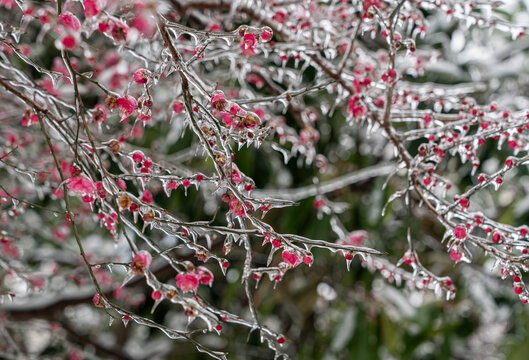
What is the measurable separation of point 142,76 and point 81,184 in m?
0.16

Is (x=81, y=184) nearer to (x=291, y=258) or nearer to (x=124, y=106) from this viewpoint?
(x=124, y=106)

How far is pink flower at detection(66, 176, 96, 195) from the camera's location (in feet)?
1.99

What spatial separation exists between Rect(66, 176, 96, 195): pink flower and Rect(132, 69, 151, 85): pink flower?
0.15 m

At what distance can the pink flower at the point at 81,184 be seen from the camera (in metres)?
Answer: 0.61

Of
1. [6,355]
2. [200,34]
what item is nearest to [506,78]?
[200,34]

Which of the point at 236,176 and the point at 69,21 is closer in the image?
the point at 69,21

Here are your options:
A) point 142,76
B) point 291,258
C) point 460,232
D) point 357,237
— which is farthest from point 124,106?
point 357,237

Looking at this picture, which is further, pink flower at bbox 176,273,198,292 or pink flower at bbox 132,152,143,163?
pink flower at bbox 132,152,143,163

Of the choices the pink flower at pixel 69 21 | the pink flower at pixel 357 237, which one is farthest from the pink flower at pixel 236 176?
the pink flower at pixel 357 237

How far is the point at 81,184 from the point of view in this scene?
61 cm

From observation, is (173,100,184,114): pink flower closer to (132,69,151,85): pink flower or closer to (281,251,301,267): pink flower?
(132,69,151,85): pink flower

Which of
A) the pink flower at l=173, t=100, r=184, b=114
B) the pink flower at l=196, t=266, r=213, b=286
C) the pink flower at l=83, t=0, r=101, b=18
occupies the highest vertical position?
the pink flower at l=83, t=0, r=101, b=18

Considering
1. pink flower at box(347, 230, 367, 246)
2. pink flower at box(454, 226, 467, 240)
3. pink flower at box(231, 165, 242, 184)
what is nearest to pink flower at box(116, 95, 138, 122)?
pink flower at box(231, 165, 242, 184)

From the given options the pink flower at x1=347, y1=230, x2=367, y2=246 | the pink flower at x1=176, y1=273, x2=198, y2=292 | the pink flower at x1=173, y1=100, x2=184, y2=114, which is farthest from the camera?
the pink flower at x1=347, y1=230, x2=367, y2=246
